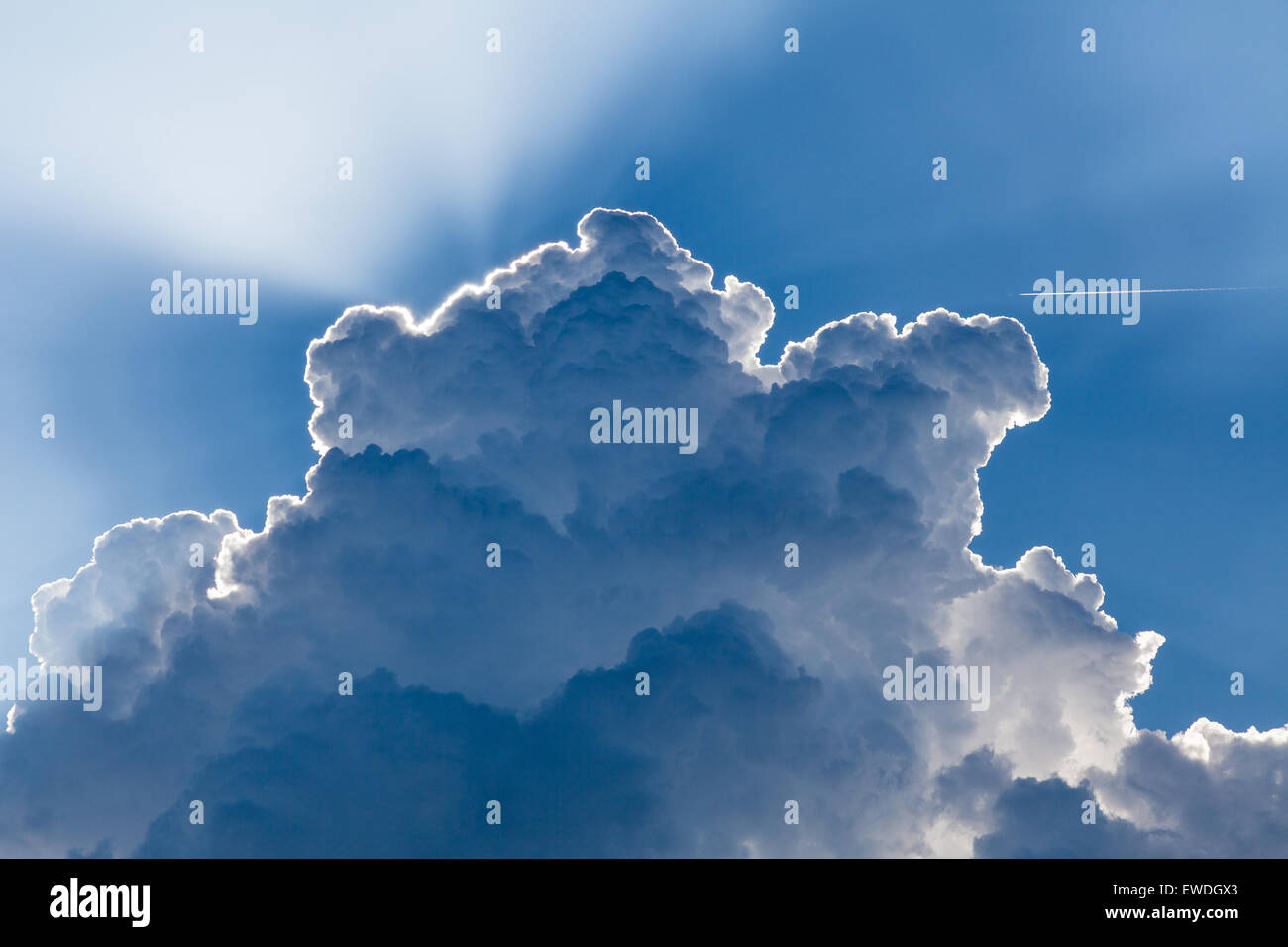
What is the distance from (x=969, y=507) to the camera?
71375 mm

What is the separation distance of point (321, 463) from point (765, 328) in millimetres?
36569

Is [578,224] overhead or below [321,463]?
overhead

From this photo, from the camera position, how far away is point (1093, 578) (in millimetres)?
76125

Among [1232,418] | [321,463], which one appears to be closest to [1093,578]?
[1232,418]
